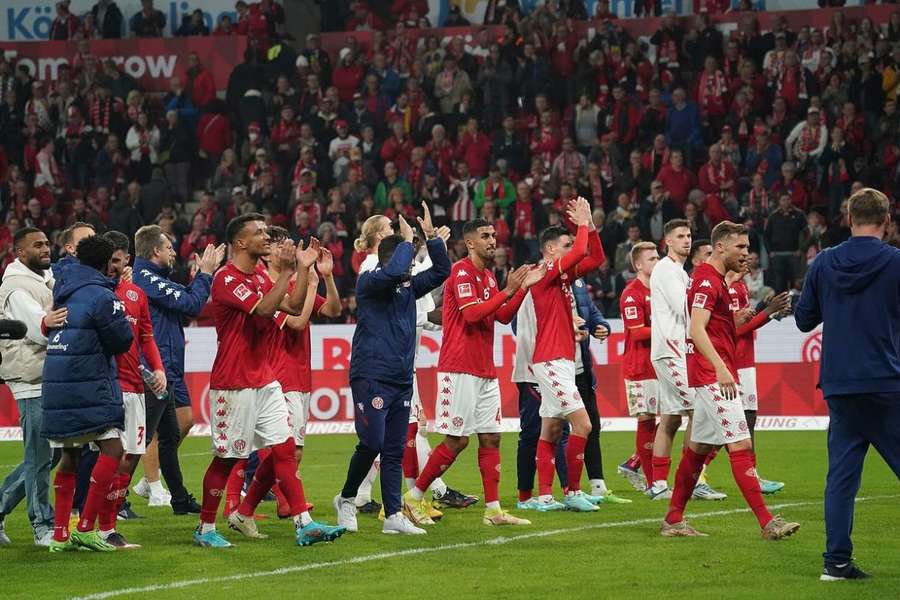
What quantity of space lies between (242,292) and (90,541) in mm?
2125

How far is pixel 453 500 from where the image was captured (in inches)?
499

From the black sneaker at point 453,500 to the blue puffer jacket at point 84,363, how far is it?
3.79 metres

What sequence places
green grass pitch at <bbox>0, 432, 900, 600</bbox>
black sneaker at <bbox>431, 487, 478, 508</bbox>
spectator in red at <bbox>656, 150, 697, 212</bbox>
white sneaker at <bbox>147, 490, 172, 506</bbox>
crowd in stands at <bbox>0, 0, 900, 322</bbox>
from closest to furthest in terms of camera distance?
green grass pitch at <bbox>0, 432, 900, 600</bbox>
black sneaker at <bbox>431, 487, 478, 508</bbox>
white sneaker at <bbox>147, 490, 172, 506</bbox>
crowd in stands at <bbox>0, 0, 900, 322</bbox>
spectator in red at <bbox>656, 150, 697, 212</bbox>

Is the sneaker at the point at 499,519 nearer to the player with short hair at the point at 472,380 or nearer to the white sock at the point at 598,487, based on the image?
the player with short hair at the point at 472,380

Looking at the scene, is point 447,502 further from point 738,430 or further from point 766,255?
point 766,255

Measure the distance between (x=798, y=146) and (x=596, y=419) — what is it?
1304 cm

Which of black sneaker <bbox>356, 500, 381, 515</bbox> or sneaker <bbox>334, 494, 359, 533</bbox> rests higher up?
sneaker <bbox>334, 494, 359, 533</bbox>

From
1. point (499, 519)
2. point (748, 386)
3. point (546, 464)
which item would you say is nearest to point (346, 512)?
point (499, 519)

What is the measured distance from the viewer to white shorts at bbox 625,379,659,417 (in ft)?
45.2

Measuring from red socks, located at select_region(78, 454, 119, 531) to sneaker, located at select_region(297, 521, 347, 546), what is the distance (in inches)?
56.0

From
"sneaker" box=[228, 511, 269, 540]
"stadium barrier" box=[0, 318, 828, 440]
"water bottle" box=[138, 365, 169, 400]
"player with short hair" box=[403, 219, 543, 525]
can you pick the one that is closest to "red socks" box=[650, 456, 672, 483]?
"player with short hair" box=[403, 219, 543, 525]

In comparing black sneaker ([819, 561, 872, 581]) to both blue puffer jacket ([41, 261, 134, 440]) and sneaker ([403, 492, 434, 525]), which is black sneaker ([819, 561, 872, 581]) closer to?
sneaker ([403, 492, 434, 525])

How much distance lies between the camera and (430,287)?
429 inches

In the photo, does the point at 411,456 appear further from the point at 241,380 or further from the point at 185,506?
the point at 241,380
